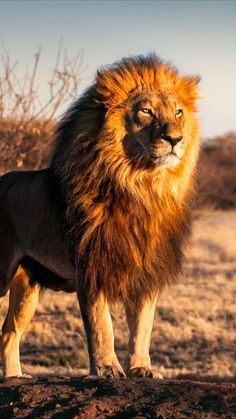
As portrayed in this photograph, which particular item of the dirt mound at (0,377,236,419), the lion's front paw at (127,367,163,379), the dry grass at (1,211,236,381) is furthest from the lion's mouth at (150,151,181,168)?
the dry grass at (1,211,236,381)

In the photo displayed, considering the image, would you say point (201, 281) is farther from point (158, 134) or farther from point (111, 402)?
point (111, 402)

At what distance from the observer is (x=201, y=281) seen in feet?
66.8

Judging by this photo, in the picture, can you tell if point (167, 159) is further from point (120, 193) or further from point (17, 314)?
point (17, 314)

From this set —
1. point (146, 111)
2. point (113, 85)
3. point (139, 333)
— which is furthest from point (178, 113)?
point (139, 333)

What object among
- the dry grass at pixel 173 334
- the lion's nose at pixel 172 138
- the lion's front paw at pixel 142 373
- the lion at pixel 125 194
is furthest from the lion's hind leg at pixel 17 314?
the dry grass at pixel 173 334

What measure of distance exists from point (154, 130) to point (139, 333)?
4.01 feet

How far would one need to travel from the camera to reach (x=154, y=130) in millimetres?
5891

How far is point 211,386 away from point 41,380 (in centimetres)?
98

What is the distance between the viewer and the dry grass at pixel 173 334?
11227mm

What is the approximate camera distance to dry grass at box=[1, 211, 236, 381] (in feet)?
36.8

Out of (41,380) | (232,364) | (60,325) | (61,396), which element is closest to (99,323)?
(41,380)

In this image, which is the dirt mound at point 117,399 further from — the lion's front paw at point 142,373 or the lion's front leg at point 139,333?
the lion's front leg at point 139,333

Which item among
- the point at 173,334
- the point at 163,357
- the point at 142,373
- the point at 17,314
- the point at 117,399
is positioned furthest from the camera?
the point at 173,334

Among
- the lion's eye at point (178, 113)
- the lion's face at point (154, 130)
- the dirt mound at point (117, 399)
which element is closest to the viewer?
the dirt mound at point (117, 399)
